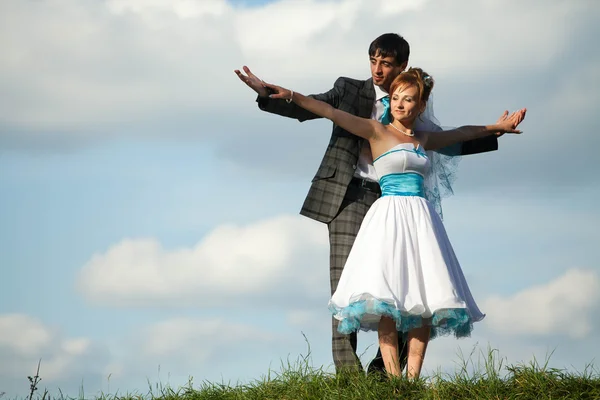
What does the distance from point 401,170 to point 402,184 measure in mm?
118

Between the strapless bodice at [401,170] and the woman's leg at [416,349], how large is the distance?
1144 mm

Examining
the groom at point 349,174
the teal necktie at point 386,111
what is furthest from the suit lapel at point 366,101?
the teal necktie at point 386,111

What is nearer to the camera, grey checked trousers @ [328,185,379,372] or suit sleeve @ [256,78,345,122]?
suit sleeve @ [256,78,345,122]

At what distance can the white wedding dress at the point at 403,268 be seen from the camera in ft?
23.6

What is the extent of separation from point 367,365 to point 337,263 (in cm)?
93

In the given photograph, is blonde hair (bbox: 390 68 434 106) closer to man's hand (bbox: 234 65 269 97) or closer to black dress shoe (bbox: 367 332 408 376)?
man's hand (bbox: 234 65 269 97)

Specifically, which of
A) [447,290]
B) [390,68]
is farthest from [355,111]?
[447,290]

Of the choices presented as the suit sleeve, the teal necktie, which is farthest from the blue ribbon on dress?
the suit sleeve

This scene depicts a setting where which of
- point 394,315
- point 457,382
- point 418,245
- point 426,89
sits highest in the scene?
point 426,89

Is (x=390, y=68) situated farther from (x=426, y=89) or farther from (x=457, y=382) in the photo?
(x=457, y=382)

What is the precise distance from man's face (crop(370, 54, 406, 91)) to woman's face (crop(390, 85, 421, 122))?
0.33 meters

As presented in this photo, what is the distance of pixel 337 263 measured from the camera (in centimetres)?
812

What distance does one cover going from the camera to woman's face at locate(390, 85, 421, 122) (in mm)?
7676

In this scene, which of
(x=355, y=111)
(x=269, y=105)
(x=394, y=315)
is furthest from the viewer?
(x=355, y=111)
